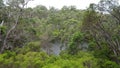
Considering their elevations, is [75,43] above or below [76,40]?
below

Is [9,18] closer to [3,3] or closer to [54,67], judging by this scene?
[3,3]

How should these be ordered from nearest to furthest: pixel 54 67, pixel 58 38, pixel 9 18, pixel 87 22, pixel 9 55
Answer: pixel 54 67 < pixel 9 55 < pixel 87 22 < pixel 9 18 < pixel 58 38

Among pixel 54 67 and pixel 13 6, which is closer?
pixel 54 67

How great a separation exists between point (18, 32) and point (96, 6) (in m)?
4.97

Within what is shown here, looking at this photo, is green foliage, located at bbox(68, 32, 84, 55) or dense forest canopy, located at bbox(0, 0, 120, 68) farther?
green foliage, located at bbox(68, 32, 84, 55)

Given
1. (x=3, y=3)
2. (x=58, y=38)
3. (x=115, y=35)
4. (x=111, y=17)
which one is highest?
(x=3, y=3)

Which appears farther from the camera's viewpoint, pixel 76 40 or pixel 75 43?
pixel 76 40

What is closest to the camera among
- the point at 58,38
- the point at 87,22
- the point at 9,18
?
the point at 87,22

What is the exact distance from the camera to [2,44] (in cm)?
1360

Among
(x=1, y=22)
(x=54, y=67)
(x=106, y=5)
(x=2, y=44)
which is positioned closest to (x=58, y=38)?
(x=1, y=22)

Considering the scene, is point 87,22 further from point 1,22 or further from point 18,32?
point 1,22

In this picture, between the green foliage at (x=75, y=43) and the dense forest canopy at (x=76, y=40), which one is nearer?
the dense forest canopy at (x=76, y=40)

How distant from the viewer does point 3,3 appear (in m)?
14.9

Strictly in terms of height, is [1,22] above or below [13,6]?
below
